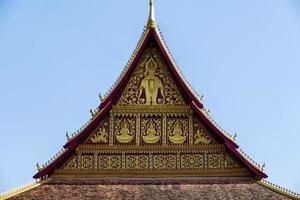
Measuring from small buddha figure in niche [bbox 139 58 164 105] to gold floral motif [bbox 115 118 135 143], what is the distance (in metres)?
0.82

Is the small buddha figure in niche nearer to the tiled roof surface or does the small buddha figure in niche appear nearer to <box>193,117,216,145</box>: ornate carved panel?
<box>193,117,216,145</box>: ornate carved panel

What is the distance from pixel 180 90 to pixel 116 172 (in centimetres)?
349

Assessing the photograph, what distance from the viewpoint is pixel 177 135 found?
85.1 feet

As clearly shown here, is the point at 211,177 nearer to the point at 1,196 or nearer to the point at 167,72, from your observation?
the point at 167,72

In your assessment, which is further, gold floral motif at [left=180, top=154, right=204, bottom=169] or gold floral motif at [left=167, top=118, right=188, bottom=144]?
gold floral motif at [left=167, top=118, right=188, bottom=144]

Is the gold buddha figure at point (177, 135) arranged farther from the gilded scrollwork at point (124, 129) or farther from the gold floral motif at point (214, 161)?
the gilded scrollwork at point (124, 129)

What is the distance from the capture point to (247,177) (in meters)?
25.3

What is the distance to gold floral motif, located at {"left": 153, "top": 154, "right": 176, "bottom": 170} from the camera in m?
25.5

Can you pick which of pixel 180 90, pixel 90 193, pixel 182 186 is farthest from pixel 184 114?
pixel 90 193

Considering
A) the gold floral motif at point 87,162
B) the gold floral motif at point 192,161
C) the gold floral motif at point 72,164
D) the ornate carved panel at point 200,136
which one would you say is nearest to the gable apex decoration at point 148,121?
the gold floral motif at point 72,164

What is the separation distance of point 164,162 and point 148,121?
58.8 inches

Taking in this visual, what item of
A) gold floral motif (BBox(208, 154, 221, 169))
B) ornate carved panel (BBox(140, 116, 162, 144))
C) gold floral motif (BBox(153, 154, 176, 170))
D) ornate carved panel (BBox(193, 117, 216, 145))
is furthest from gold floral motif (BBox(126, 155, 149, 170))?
gold floral motif (BBox(208, 154, 221, 169))

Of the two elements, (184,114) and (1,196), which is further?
(184,114)

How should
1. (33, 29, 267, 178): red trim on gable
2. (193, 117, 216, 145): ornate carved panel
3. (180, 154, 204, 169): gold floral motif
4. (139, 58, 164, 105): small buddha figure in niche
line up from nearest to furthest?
(33, 29, 267, 178): red trim on gable, (180, 154, 204, 169): gold floral motif, (193, 117, 216, 145): ornate carved panel, (139, 58, 164, 105): small buddha figure in niche
